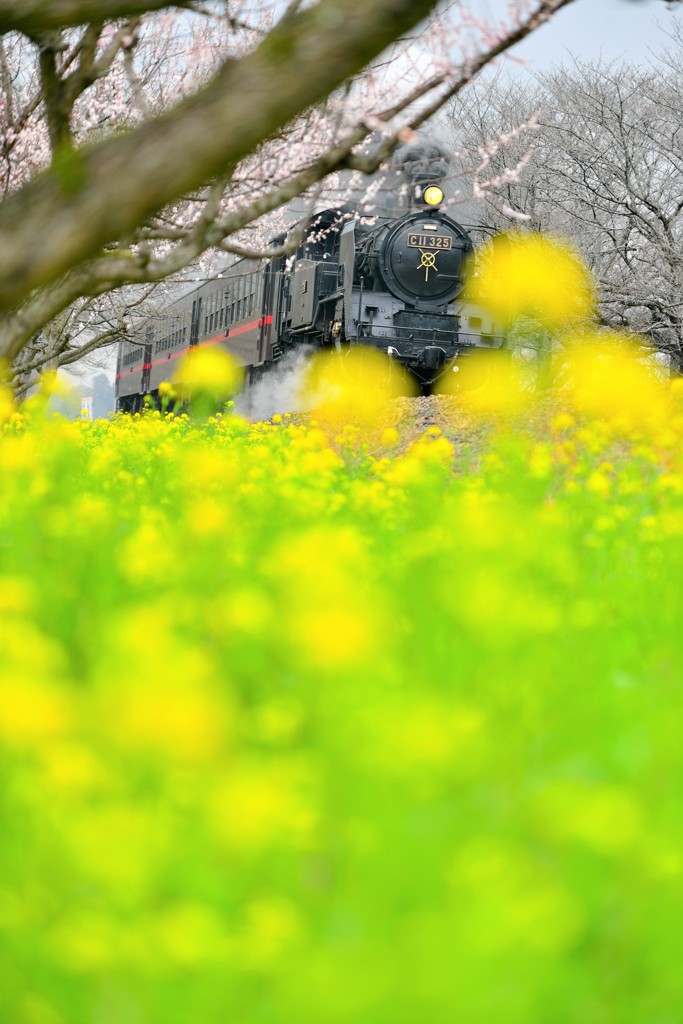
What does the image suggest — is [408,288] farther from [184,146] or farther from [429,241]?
[184,146]

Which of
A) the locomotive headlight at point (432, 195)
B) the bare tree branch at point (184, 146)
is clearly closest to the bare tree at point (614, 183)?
the locomotive headlight at point (432, 195)

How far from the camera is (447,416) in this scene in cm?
1335

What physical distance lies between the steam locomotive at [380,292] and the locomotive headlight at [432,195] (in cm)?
2

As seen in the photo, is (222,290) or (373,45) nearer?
(373,45)

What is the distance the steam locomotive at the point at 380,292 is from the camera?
61.5 ft

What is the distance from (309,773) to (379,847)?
13 cm

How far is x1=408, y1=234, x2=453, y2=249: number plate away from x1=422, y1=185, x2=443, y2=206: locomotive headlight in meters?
0.52

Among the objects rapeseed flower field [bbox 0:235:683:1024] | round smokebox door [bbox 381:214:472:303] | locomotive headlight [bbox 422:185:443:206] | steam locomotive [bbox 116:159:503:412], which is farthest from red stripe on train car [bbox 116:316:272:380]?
rapeseed flower field [bbox 0:235:683:1024]

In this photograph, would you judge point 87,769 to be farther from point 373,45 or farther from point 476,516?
point 373,45

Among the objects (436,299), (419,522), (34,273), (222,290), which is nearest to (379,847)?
(419,522)

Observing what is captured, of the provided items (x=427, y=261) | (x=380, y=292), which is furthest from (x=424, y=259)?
(x=380, y=292)

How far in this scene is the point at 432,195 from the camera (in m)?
19.4

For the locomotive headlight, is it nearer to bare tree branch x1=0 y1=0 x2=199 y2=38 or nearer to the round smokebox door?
the round smokebox door

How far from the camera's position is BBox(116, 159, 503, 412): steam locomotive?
18.8 meters
